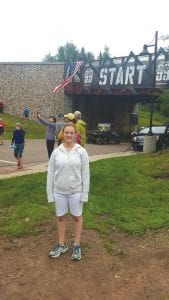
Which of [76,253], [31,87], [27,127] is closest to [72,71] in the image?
[31,87]

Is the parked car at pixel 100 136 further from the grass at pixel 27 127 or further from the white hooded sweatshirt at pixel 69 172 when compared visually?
the white hooded sweatshirt at pixel 69 172

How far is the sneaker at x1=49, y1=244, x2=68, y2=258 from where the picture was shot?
6235mm

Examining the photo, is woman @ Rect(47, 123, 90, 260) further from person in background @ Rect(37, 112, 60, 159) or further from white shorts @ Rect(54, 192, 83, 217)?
person in background @ Rect(37, 112, 60, 159)

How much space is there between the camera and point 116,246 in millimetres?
6785

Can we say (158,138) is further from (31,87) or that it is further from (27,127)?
(31,87)

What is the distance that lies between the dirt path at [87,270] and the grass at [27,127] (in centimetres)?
2663

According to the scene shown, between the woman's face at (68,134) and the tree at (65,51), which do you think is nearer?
the woman's face at (68,134)

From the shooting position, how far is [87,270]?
5.93 metres

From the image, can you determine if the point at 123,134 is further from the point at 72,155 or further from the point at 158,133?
the point at 72,155

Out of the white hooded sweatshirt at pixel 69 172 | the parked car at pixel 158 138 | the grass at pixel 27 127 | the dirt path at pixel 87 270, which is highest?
the white hooded sweatshirt at pixel 69 172

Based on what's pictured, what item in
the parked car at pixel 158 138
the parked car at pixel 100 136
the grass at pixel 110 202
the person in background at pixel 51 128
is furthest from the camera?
the parked car at pixel 100 136

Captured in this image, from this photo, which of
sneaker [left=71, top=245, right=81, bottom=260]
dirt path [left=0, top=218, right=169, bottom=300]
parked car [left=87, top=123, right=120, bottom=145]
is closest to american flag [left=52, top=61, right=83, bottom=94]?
parked car [left=87, top=123, right=120, bottom=145]

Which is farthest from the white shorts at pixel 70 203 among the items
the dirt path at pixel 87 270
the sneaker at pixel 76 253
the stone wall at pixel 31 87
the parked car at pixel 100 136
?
the stone wall at pixel 31 87

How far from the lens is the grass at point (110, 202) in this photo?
7.69 m
